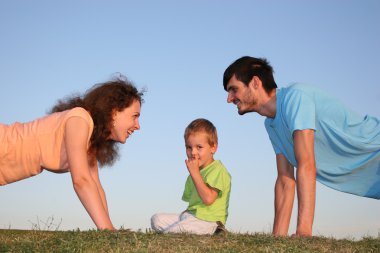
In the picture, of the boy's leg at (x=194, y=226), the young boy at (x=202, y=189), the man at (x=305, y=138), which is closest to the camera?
the man at (x=305, y=138)

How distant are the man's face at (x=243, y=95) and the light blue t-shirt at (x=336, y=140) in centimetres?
38

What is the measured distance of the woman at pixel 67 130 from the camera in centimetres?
746

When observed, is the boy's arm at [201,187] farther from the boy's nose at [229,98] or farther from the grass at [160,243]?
the grass at [160,243]

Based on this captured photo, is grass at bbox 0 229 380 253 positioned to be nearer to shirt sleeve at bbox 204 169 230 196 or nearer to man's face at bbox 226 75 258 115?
shirt sleeve at bbox 204 169 230 196

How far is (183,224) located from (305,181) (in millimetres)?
2147

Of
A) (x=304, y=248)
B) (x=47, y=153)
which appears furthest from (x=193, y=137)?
(x=304, y=248)

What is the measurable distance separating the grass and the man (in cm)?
70

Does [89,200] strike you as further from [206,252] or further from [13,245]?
[206,252]

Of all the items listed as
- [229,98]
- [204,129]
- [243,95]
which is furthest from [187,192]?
[243,95]

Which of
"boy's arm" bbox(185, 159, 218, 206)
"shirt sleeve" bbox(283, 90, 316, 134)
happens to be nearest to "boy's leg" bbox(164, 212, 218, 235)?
"boy's arm" bbox(185, 159, 218, 206)

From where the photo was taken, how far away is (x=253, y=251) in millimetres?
6199

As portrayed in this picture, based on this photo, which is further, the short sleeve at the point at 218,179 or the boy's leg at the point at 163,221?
the boy's leg at the point at 163,221

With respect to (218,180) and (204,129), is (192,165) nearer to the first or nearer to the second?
(218,180)

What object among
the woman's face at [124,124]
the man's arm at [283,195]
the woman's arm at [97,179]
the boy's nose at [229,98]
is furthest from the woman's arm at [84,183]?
the man's arm at [283,195]
